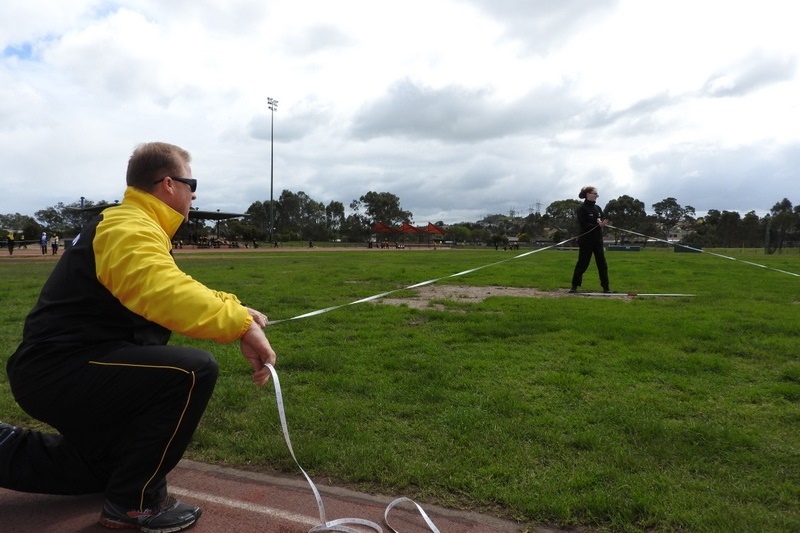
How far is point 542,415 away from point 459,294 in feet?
21.2

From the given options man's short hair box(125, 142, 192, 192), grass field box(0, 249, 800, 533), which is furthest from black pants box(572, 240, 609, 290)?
man's short hair box(125, 142, 192, 192)

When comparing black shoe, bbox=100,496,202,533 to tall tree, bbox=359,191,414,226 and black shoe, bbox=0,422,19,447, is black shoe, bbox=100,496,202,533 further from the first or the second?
tall tree, bbox=359,191,414,226

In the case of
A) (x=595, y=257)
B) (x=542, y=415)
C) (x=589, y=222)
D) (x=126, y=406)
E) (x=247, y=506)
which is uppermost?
(x=589, y=222)

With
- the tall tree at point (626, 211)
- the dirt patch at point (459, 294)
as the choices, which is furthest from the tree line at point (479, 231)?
the dirt patch at point (459, 294)

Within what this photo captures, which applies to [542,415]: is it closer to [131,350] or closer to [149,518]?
[149,518]

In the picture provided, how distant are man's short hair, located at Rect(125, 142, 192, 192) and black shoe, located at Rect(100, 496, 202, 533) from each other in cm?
143

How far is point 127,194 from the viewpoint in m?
2.44

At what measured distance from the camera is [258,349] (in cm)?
224

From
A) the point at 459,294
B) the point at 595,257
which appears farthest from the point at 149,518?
the point at 595,257

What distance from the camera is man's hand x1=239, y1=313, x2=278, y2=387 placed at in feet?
7.22

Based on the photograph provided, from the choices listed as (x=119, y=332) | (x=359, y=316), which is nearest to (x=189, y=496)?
(x=119, y=332)

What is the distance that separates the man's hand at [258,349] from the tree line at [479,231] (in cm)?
6413

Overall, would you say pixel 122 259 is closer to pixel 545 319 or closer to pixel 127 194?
pixel 127 194

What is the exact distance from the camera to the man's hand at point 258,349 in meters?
2.20
